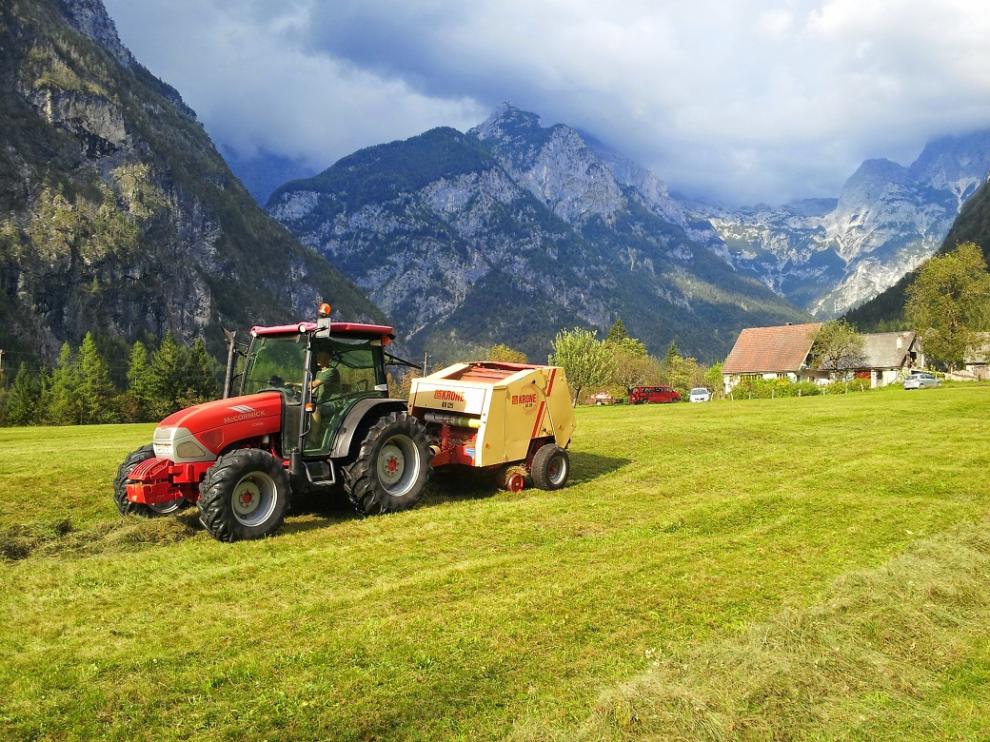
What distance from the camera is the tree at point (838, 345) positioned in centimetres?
7994

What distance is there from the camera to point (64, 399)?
7488cm

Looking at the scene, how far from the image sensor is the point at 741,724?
4.72 metres

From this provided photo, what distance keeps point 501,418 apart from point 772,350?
85955 mm

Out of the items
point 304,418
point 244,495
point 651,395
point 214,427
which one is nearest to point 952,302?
point 651,395

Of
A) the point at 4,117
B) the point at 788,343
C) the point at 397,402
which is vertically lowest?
the point at 397,402

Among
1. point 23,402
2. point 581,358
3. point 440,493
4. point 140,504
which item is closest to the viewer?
point 140,504

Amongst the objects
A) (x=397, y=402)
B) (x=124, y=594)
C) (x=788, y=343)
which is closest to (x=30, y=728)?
(x=124, y=594)

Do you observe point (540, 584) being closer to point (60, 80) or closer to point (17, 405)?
point (17, 405)

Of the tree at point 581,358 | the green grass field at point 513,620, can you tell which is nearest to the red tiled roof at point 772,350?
the tree at point 581,358

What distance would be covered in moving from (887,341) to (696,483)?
89.2 meters

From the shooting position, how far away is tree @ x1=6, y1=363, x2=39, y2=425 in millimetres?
70375

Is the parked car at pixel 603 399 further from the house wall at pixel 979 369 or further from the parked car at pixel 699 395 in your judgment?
the house wall at pixel 979 369

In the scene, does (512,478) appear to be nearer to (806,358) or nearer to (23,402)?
(23,402)

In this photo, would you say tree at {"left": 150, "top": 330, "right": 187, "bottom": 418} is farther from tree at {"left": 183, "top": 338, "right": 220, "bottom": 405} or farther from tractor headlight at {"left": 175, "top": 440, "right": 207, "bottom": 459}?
tractor headlight at {"left": 175, "top": 440, "right": 207, "bottom": 459}
